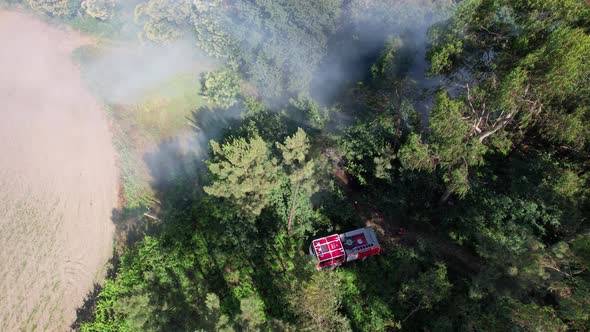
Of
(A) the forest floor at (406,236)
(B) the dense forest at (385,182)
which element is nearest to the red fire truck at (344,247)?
(B) the dense forest at (385,182)

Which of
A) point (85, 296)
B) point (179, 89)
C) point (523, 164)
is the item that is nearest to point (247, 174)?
point (85, 296)

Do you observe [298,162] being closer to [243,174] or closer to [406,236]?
[243,174]

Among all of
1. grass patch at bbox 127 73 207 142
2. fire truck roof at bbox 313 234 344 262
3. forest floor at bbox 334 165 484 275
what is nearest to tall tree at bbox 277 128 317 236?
fire truck roof at bbox 313 234 344 262

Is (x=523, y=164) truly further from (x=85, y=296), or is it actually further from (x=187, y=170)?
(x=85, y=296)

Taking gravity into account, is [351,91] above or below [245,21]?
below

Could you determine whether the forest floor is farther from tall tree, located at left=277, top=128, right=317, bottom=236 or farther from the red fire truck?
tall tree, located at left=277, top=128, right=317, bottom=236

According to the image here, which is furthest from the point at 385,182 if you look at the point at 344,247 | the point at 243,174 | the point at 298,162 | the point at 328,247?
the point at 243,174
